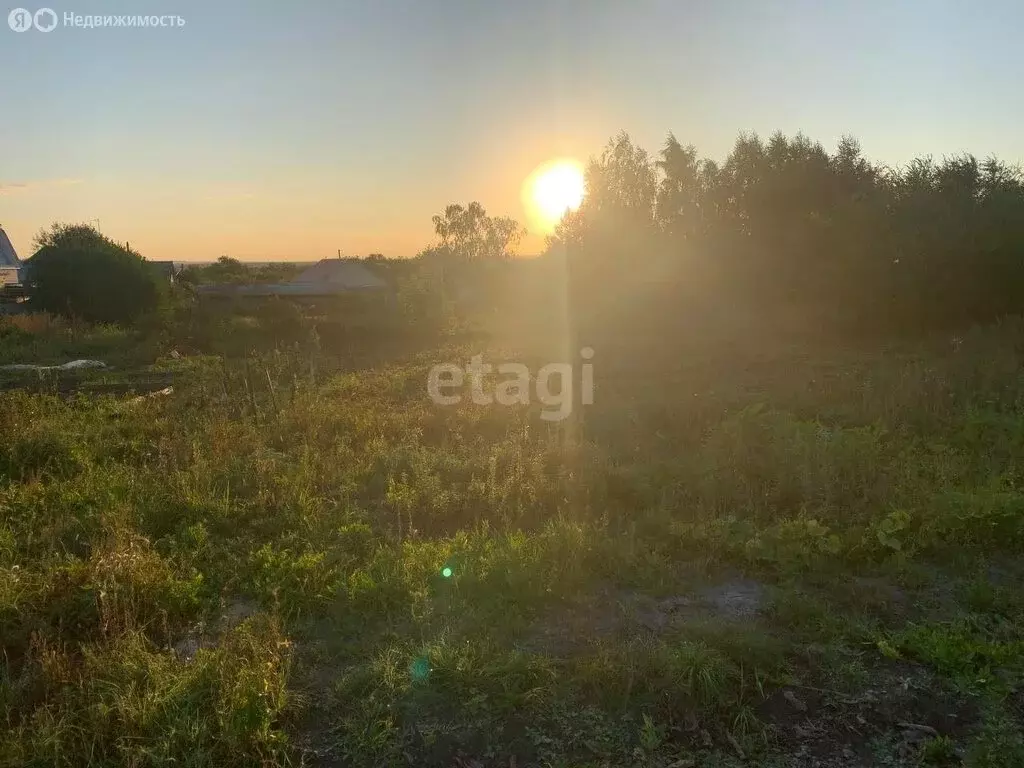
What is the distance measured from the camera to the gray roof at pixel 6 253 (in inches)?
1532

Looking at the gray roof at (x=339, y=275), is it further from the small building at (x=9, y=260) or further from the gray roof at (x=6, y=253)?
the gray roof at (x=6, y=253)

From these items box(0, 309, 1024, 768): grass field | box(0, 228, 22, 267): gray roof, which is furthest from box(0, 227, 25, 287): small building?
box(0, 309, 1024, 768): grass field

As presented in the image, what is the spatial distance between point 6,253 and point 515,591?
4796 centimetres

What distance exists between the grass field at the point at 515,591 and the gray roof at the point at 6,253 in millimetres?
41645

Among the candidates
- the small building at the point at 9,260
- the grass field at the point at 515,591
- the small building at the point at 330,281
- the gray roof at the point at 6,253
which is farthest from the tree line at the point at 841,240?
the gray roof at the point at 6,253

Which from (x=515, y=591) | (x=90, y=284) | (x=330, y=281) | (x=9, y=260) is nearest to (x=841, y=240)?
(x=515, y=591)

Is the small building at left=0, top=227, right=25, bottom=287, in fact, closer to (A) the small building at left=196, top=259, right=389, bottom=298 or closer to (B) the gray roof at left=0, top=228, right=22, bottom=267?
(B) the gray roof at left=0, top=228, right=22, bottom=267

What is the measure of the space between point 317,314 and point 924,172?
16.7 meters

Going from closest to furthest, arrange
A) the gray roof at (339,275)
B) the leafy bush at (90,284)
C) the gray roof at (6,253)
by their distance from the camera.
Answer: the leafy bush at (90,284) < the gray roof at (339,275) < the gray roof at (6,253)

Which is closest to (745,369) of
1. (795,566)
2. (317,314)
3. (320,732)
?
(795,566)

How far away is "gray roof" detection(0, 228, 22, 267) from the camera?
3891 centimetres

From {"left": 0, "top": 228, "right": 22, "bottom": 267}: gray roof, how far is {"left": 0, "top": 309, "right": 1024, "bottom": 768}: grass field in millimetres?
41645

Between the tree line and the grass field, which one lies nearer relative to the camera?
the grass field

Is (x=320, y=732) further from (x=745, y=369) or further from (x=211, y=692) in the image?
(x=745, y=369)
